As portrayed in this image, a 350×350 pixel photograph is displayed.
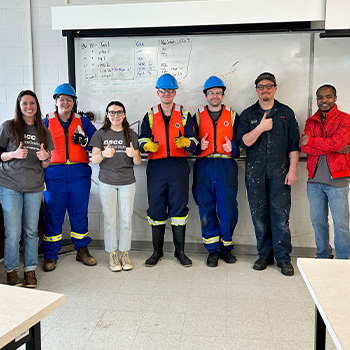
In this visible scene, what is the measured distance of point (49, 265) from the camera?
3.68 metres

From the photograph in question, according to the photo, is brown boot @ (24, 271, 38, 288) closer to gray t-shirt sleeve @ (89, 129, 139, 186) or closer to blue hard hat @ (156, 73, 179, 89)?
gray t-shirt sleeve @ (89, 129, 139, 186)

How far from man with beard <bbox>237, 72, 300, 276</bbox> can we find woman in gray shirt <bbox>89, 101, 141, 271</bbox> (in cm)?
101

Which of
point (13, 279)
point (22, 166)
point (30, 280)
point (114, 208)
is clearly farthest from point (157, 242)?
point (22, 166)

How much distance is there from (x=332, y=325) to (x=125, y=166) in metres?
2.65

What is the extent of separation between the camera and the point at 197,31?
384 centimetres

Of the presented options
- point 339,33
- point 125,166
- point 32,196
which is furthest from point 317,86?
point 32,196

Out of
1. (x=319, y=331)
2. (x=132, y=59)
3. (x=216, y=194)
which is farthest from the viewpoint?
(x=132, y=59)

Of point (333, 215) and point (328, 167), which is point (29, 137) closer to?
point (328, 167)

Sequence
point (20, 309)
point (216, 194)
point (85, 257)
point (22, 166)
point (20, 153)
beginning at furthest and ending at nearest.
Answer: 1. point (85, 257)
2. point (216, 194)
3. point (22, 166)
4. point (20, 153)
5. point (20, 309)

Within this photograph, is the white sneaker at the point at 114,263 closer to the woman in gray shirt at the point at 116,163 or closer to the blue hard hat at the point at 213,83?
the woman in gray shirt at the point at 116,163

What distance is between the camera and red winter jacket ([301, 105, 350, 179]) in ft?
10.8

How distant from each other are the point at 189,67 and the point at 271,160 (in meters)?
1.21

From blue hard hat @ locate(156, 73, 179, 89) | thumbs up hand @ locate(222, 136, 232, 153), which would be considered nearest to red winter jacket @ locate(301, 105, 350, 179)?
thumbs up hand @ locate(222, 136, 232, 153)

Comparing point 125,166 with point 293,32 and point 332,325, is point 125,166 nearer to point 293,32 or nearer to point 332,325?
point 293,32
